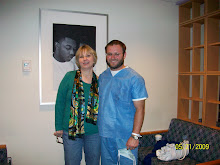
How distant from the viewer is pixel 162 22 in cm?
287

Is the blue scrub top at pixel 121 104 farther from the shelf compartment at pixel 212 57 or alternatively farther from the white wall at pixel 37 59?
the shelf compartment at pixel 212 57

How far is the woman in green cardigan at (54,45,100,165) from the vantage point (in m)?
1.67

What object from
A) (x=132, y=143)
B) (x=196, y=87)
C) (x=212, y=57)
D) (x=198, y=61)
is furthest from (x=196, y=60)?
(x=132, y=143)

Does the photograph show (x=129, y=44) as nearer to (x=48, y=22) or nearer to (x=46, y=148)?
(x=48, y=22)

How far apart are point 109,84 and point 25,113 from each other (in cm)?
124

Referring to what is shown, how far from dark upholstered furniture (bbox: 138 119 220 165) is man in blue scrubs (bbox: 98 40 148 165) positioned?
0.68 meters

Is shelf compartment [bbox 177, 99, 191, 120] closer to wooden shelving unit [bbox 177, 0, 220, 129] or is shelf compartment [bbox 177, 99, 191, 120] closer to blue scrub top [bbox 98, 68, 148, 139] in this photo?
wooden shelving unit [bbox 177, 0, 220, 129]

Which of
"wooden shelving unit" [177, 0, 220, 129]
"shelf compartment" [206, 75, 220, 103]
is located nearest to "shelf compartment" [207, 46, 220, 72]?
"wooden shelving unit" [177, 0, 220, 129]

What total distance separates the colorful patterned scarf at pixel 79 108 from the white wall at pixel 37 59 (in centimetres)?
86

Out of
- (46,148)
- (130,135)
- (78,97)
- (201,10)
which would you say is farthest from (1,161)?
(201,10)

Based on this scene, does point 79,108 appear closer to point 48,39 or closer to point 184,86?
point 48,39

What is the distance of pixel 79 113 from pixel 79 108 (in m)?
0.04

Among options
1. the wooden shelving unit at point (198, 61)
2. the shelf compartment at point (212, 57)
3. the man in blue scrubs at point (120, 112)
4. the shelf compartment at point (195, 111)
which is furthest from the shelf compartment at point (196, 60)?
the man in blue scrubs at point (120, 112)

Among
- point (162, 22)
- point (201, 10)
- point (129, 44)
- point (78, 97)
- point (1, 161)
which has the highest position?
point (201, 10)
